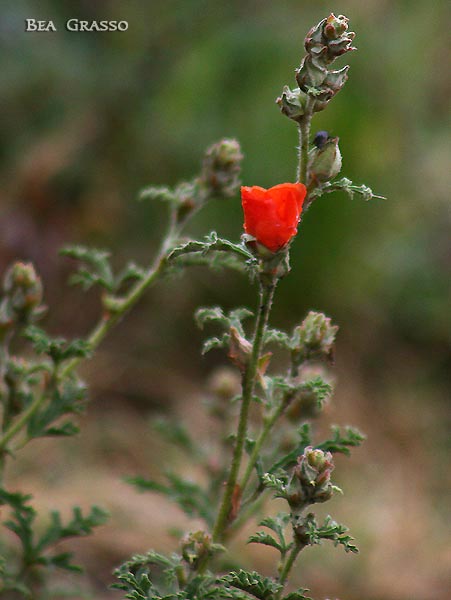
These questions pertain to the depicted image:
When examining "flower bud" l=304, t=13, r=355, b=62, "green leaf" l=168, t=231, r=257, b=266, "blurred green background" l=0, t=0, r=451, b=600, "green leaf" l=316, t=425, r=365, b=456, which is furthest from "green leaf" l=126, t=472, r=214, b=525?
"blurred green background" l=0, t=0, r=451, b=600

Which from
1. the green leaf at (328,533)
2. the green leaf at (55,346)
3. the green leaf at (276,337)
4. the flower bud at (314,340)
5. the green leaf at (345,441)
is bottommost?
the green leaf at (328,533)

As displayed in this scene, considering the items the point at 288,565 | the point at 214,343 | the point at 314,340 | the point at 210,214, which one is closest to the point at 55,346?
the point at 214,343

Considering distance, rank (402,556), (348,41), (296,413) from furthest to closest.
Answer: (402,556)
(296,413)
(348,41)

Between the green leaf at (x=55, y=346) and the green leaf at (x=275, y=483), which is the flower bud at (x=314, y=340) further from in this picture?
the green leaf at (x=55, y=346)

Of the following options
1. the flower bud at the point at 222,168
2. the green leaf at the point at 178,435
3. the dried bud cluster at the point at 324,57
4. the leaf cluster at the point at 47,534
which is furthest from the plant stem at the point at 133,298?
the dried bud cluster at the point at 324,57

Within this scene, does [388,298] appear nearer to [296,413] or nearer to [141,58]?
[141,58]

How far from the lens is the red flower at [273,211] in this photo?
3.84 feet

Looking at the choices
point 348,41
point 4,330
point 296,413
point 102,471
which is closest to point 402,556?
point 102,471

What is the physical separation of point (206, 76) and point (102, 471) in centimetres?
234

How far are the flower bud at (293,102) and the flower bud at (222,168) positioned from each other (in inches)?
19.8

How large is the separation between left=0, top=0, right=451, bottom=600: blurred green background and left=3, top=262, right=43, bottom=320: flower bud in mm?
1750

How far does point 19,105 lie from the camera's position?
176 inches

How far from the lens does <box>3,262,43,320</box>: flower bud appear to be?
68.2 inches

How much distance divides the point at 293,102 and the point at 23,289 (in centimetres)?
75
